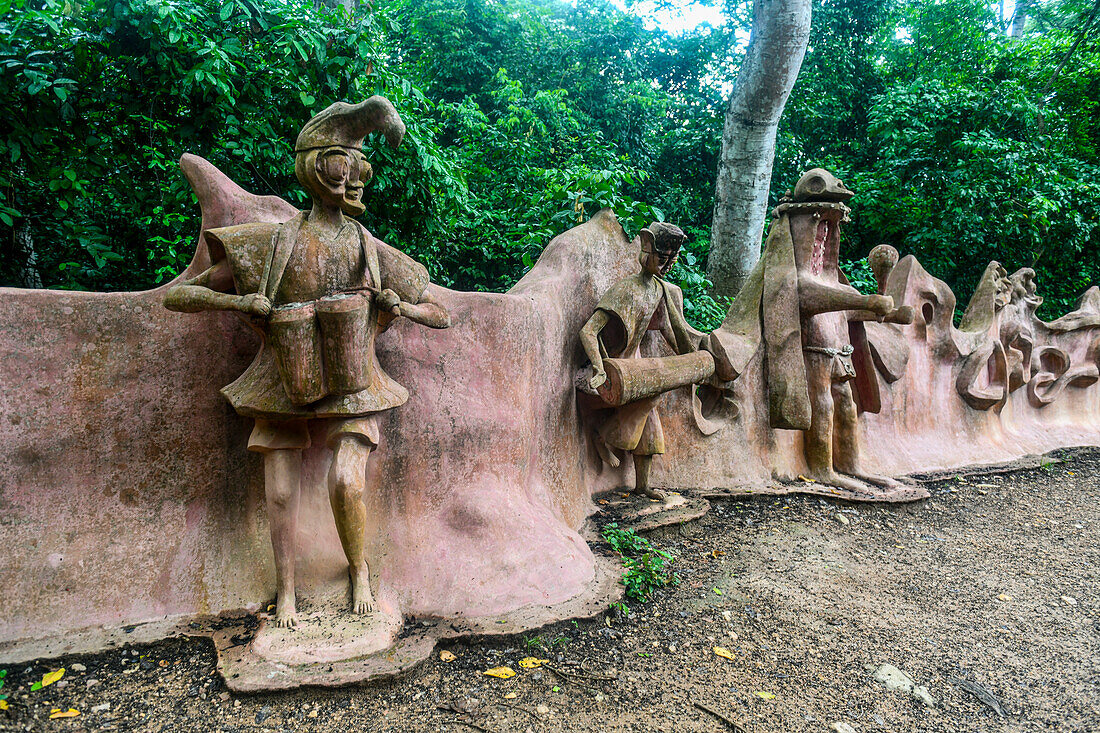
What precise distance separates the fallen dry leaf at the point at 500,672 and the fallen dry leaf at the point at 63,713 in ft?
4.17

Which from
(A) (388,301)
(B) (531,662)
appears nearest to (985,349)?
(B) (531,662)

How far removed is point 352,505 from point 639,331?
6.01ft

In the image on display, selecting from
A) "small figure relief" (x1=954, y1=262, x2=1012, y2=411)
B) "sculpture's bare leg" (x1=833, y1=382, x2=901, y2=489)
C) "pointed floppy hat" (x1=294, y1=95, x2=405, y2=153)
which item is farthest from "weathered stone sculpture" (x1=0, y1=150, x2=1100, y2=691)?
"small figure relief" (x1=954, y1=262, x2=1012, y2=411)

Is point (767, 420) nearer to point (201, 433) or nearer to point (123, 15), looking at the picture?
point (201, 433)

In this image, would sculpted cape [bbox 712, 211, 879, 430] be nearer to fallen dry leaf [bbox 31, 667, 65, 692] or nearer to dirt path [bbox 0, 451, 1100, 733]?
dirt path [bbox 0, 451, 1100, 733]

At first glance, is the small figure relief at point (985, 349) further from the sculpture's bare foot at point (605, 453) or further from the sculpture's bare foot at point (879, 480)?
the sculpture's bare foot at point (605, 453)

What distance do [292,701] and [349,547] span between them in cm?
55

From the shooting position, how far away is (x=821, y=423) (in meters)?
4.75

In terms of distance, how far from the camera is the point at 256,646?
240cm

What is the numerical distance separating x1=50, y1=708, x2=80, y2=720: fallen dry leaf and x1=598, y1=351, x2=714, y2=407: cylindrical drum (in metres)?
2.41

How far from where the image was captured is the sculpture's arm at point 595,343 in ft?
11.4

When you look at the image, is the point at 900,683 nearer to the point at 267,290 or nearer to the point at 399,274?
the point at 399,274

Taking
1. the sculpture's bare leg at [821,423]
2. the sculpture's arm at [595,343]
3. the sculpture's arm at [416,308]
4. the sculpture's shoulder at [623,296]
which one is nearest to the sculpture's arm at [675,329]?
the sculpture's shoulder at [623,296]

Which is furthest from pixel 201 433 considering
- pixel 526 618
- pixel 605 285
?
pixel 605 285
